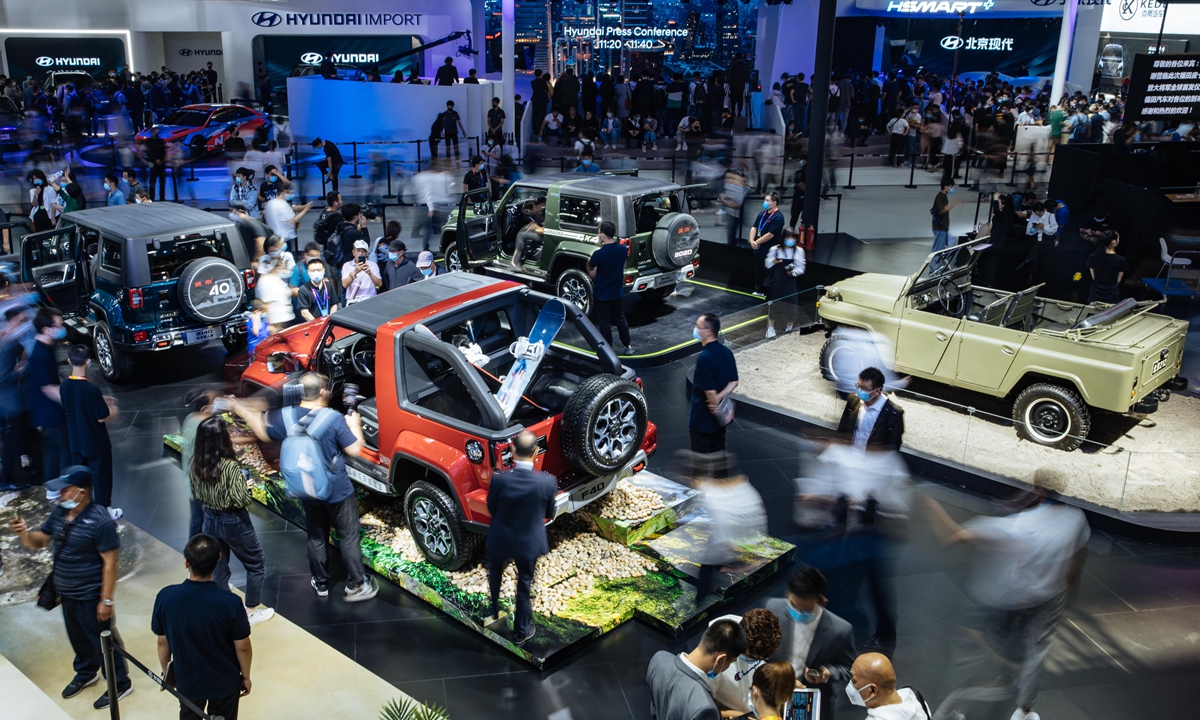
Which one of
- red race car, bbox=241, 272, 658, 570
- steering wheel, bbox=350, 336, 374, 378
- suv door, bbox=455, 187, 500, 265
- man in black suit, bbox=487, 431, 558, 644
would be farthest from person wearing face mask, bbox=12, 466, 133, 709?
suv door, bbox=455, 187, 500, 265

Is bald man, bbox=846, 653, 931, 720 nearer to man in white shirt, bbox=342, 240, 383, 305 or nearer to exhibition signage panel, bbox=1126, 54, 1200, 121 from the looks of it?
man in white shirt, bbox=342, 240, 383, 305

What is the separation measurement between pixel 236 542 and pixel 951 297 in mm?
7328

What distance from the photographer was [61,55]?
2927 centimetres

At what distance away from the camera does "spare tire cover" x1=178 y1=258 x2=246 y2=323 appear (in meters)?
9.28

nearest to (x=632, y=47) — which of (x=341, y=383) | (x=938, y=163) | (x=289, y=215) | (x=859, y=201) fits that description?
(x=938, y=163)

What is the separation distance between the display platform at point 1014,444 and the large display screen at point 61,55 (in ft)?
90.3

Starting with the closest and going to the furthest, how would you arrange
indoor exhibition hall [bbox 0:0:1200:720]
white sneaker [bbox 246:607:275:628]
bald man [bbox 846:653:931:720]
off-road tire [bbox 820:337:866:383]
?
bald man [bbox 846:653:931:720] < indoor exhibition hall [bbox 0:0:1200:720] < white sneaker [bbox 246:607:275:628] < off-road tire [bbox 820:337:866:383]

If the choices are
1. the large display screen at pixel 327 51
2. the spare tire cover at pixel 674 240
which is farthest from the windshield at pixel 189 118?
the spare tire cover at pixel 674 240

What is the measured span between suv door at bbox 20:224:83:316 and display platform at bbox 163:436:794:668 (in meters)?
4.98

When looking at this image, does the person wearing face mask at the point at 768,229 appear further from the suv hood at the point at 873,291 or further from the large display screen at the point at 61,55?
the large display screen at the point at 61,55

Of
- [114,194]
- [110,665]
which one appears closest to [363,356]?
[110,665]

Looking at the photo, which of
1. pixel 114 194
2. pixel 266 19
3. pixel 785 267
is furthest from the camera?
pixel 266 19

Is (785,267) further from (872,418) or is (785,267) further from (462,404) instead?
(462,404)

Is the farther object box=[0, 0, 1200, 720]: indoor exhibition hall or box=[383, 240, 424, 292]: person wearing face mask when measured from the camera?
box=[383, 240, 424, 292]: person wearing face mask
